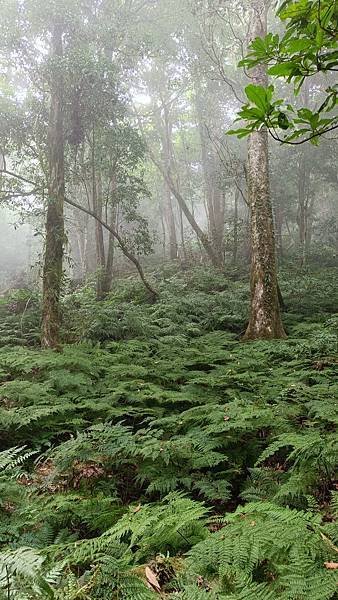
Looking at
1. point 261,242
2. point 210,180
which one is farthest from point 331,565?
point 210,180

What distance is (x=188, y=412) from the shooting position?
4254mm

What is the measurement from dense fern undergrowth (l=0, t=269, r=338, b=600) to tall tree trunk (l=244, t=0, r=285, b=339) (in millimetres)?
587

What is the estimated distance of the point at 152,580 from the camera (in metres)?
1.91

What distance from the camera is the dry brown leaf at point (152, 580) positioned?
6.11ft

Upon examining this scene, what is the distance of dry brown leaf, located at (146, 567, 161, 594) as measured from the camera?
6.11 feet

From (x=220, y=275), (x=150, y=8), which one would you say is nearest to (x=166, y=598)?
(x=220, y=275)

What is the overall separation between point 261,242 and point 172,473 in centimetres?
580

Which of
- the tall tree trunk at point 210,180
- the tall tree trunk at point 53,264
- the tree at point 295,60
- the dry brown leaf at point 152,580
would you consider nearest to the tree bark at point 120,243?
the tall tree trunk at point 53,264

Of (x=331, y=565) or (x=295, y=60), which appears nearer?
(x=331, y=565)

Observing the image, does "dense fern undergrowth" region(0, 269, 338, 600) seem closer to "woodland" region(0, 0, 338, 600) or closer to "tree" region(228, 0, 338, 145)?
"woodland" region(0, 0, 338, 600)

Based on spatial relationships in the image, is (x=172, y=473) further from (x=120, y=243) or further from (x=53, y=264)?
(x=120, y=243)

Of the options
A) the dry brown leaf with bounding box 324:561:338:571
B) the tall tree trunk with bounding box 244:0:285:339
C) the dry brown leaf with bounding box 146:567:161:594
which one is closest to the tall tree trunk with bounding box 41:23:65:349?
the tall tree trunk with bounding box 244:0:285:339

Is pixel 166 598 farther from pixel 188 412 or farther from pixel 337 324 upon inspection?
pixel 337 324

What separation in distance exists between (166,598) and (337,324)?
6.78 metres
